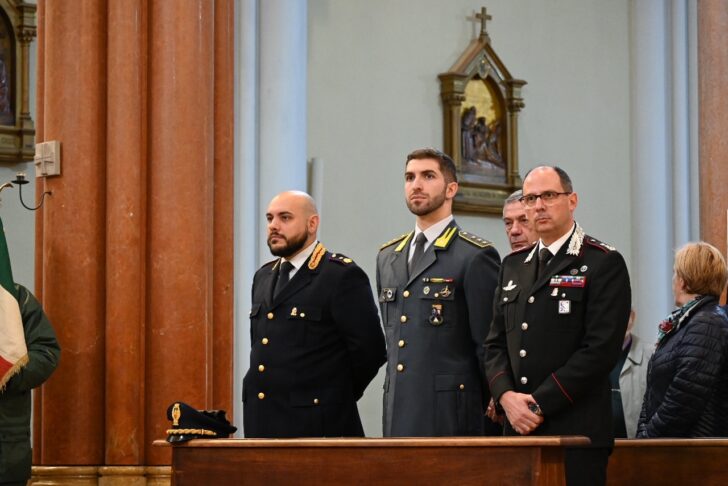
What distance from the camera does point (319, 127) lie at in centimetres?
971

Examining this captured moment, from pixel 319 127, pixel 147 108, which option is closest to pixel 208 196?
pixel 147 108

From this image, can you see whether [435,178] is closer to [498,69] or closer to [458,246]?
[458,246]

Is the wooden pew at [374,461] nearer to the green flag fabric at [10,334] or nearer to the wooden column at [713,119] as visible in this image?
the green flag fabric at [10,334]

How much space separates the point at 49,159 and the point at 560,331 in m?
2.49

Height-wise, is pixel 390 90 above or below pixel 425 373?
above

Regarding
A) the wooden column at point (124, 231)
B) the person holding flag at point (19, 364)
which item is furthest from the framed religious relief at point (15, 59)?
the person holding flag at point (19, 364)

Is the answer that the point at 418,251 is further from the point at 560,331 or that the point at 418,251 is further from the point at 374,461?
the point at 374,461

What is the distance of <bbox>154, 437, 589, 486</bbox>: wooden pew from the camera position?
3.59 meters

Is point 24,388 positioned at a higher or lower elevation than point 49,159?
lower

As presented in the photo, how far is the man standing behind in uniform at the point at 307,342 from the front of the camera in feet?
16.1

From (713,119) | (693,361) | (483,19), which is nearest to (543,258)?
(693,361)

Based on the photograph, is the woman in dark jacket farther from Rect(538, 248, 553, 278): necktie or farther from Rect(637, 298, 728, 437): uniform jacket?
Rect(538, 248, 553, 278): necktie

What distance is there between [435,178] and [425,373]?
684 millimetres

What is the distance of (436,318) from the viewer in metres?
4.70
